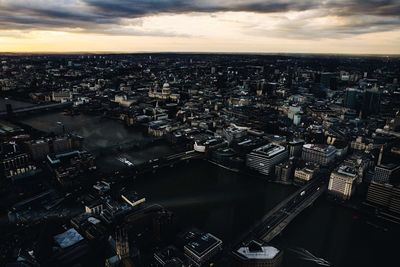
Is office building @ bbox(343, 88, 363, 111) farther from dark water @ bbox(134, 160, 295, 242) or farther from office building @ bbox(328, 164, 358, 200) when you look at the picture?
dark water @ bbox(134, 160, 295, 242)

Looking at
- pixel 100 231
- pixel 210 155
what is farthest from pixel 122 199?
pixel 210 155

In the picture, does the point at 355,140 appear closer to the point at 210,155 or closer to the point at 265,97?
the point at 210,155

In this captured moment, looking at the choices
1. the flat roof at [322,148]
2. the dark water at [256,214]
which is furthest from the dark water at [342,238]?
the flat roof at [322,148]

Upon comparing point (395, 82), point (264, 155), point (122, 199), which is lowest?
point (122, 199)

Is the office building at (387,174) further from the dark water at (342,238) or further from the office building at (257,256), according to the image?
the office building at (257,256)

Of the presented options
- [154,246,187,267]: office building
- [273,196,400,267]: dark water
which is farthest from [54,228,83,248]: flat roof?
[273,196,400,267]: dark water

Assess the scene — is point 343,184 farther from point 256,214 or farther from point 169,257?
point 169,257

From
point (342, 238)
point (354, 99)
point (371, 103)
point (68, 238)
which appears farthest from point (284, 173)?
point (354, 99)
